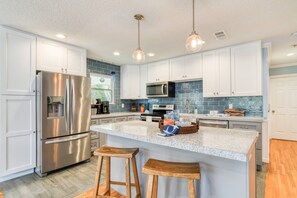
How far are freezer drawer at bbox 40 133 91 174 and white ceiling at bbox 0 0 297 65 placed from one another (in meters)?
1.82

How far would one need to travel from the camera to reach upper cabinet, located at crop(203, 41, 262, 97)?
3.09 m

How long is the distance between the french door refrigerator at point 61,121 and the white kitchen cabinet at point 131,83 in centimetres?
174

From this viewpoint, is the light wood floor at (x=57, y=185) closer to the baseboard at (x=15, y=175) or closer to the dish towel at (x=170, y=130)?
the baseboard at (x=15, y=175)

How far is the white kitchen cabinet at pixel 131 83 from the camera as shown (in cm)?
492

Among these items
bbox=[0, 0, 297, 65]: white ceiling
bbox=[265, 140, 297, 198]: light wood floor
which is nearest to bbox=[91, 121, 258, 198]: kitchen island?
bbox=[265, 140, 297, 198]: light wood floor

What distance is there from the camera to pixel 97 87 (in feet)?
14.8

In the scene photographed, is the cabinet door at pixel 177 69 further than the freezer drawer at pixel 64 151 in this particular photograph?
Yes

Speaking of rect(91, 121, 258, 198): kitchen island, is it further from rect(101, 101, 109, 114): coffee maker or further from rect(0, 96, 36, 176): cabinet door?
rect(101, 101, 109, 114): coffee maker

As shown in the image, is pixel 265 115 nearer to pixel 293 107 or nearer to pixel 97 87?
pixel 293 107

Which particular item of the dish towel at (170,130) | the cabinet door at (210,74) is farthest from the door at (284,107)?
the dish towel at (170,130)

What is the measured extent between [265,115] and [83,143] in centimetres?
359

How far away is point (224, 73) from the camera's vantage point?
346cm

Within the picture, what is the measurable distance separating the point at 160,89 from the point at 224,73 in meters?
1.58

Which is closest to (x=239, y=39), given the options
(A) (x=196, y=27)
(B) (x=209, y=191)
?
(A) (x=196, y=27)
